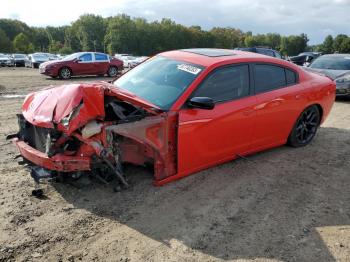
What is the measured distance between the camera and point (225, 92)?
489 cm

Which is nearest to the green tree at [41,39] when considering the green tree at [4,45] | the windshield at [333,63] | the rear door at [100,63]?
the green tree at [4,45]

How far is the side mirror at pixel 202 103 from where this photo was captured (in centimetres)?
433

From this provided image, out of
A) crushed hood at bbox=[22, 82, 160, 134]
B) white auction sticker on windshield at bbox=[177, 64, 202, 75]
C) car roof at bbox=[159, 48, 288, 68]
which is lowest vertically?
crushed hood at bbox=[22, 82, 160, 134]

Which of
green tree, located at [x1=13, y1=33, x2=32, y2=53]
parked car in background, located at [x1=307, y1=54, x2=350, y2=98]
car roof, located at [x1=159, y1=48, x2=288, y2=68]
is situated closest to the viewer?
car roof, located at [x1=159, y1=48, x2=288, y2=68]

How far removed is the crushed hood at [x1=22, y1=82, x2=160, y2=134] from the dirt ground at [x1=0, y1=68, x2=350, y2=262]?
2.95 ft

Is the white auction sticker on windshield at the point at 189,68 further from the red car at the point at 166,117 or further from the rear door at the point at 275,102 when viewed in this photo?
the rear door at the point at 275,102

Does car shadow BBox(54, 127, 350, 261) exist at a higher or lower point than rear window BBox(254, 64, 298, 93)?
lower

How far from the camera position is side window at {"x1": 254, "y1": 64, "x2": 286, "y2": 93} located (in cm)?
530

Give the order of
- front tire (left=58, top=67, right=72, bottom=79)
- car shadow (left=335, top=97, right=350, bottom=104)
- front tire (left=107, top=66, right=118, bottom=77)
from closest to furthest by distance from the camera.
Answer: car shadow (left=335, top=97, right=350, bottom=104)
front tire (left=58, top=67, right=72, bottom=79)
front tire (left=107, top=66, right=118, bottom=77)

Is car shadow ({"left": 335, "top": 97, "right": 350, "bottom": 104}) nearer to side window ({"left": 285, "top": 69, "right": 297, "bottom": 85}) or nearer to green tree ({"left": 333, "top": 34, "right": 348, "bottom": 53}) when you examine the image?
side window ({"left": 285, "top": 69, "right": 297, "bottom": 85})

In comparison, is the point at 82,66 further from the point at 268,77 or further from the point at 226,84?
the point at 226,84

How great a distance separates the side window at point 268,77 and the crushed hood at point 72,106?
179cm

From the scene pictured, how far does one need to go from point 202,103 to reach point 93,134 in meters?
1.31

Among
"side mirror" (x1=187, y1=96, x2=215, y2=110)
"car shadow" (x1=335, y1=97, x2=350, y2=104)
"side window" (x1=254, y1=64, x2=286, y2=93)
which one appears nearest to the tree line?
"car shadow" (x1=335, y1=97, x2=350, y2=104)
